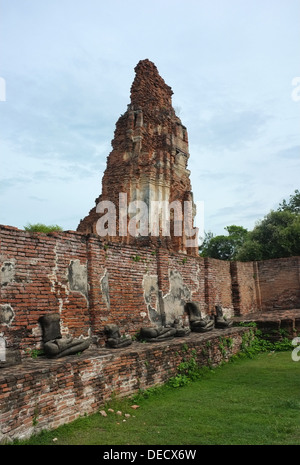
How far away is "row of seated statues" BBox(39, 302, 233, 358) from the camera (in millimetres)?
6268

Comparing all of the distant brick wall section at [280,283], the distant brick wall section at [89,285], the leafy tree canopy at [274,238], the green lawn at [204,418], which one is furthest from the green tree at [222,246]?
the green lawn at [204,418]

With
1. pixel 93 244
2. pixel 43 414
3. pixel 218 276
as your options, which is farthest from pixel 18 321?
pixel 218 276

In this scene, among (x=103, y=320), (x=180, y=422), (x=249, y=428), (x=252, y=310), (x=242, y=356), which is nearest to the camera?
(x=249, y=428)

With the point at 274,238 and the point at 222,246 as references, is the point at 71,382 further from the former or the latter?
the point at 222,246

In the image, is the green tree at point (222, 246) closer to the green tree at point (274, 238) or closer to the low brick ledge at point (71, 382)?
the green tree at point (274, 238)

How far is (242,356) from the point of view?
34.2ft

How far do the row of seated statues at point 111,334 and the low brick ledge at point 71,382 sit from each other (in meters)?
0.16

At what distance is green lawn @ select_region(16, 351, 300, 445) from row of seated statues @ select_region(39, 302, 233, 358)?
1119 millimetres

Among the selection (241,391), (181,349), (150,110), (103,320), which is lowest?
(241,391)

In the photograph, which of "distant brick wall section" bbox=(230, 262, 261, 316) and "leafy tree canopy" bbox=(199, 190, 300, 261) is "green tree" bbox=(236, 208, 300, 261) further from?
"distant brick wall section" bbox=(230, 262, 261, 316)

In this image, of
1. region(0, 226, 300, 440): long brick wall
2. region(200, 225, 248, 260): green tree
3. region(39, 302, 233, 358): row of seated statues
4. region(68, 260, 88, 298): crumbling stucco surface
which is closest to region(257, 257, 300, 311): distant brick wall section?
region(0, 226, 300, 440): long brick wall

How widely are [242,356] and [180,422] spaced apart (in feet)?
18.7

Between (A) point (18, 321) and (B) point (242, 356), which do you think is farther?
(B) point (242, 356)

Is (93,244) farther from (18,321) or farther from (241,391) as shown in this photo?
(241,391)
